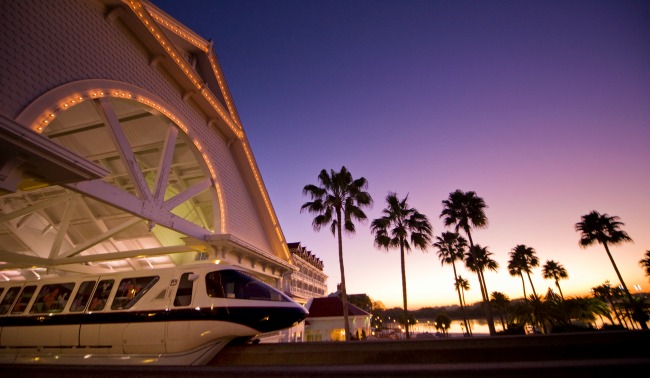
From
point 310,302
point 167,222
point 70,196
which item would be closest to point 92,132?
point 70,196

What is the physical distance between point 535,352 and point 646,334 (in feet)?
5.52

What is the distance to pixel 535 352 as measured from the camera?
4.45 meters

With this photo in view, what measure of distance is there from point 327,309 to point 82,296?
36.2m

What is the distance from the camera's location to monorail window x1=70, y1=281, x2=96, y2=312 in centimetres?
762

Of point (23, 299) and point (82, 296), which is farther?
point (23, 299)

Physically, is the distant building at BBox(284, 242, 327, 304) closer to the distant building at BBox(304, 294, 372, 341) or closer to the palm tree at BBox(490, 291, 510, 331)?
the distant building at BBox(304, 294, 372, 341)

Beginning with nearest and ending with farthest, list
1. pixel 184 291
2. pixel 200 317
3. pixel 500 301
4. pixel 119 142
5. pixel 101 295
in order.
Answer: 1. pixel 200 317
2. pixel 184 291
3. pixel 101 295
4. pixel 119 142
5. pixel 500 301

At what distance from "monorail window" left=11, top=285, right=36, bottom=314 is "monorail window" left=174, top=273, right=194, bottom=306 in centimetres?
551

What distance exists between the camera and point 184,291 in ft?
22.4

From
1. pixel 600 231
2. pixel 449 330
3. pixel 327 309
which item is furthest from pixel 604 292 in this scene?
pixel 449 330

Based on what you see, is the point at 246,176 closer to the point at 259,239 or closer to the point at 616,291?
the point at 259,239

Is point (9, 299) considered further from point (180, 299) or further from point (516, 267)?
point (516, 267)

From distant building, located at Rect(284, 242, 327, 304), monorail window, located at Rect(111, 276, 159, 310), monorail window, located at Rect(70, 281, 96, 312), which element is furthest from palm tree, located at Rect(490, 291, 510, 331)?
monorail window, located at Rect(70, 281, 96, 312)

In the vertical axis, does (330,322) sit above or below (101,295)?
above
